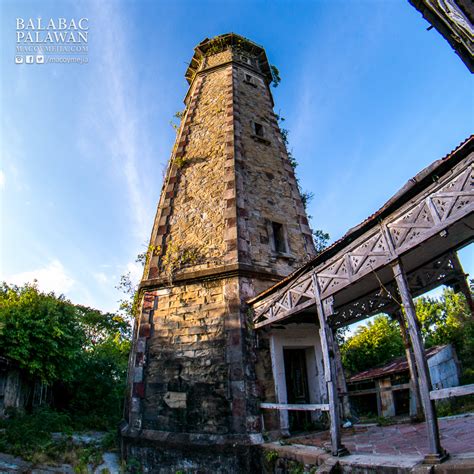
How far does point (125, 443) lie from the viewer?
7305mm

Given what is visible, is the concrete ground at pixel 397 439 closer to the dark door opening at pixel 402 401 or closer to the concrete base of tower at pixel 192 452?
the concrete base of tower at pixel 192 452

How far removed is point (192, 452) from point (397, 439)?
385 cm

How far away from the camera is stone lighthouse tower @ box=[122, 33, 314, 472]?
21.7 feet

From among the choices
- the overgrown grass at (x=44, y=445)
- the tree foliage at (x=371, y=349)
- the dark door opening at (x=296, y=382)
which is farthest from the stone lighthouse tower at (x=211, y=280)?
the tree foliage at (x=371, y=349)

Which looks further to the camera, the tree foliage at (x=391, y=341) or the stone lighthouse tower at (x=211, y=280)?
the tree foliage at (x=391, y=341)

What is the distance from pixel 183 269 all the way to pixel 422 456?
6248 mm

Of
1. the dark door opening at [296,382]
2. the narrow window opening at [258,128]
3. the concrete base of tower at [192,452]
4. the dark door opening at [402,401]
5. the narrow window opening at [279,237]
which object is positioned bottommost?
the dark door opening at [402,401]

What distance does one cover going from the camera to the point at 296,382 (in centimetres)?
809

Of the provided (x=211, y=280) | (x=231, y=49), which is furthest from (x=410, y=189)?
(x=231, y=49)

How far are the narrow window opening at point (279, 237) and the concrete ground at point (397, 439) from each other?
466 centimetres

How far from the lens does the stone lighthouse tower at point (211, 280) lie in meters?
6.60

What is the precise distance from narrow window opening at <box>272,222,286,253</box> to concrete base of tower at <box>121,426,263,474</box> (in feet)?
15.7

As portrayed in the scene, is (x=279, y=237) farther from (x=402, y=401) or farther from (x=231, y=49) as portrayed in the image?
(x=402, y=401)

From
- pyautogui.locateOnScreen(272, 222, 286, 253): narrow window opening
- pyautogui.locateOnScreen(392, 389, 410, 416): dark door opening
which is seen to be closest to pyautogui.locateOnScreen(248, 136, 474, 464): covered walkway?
pyautogui.locateOnScreen(272, 222, 286, 253): narrow window opening
